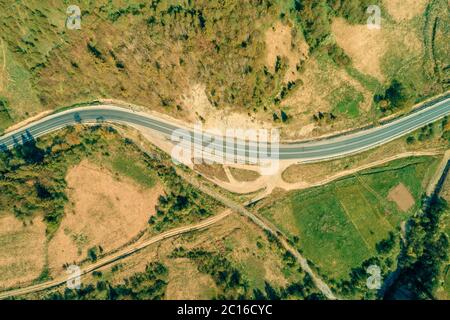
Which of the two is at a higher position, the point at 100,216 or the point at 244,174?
the point at 244,174

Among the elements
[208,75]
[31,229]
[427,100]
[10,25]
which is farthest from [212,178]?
[10,25]
